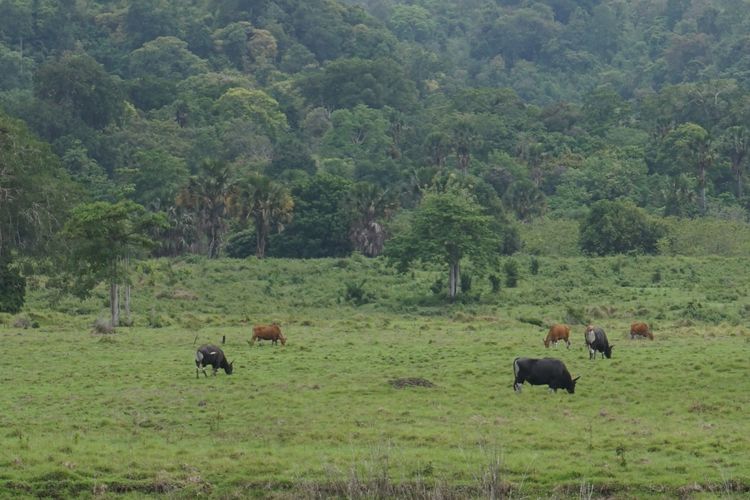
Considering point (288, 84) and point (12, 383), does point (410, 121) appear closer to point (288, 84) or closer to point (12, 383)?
point (288, 84)

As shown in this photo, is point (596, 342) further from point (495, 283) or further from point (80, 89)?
point (80, 89)

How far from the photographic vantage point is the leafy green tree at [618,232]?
87.9 m

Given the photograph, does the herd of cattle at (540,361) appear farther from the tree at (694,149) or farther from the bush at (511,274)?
the tree at (694,149)

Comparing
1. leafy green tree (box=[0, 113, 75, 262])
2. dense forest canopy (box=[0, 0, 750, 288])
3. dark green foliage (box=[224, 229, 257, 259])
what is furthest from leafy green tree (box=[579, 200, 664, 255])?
leafy green tree (box=[0, 113, 75, 262])

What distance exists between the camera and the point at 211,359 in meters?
35.8

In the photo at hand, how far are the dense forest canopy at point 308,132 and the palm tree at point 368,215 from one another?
0.12 metres

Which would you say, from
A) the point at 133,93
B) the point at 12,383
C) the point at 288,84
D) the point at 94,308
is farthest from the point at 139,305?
the point at 288,84

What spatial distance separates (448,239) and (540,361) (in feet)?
124

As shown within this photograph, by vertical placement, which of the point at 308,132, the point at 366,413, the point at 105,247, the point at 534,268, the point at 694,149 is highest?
the point at 308,132

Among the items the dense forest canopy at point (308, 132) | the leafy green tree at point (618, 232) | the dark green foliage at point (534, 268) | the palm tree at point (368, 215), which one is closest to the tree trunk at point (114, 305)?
the dense forest canopy at point (308, 132)

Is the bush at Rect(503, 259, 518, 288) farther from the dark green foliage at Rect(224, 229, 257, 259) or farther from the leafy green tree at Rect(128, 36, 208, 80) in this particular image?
the leafy green tree at Rect(128, 36, 208, 80)

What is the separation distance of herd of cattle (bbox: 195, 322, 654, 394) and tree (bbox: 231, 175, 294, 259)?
44.0 metres

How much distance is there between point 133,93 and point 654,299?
288 ft

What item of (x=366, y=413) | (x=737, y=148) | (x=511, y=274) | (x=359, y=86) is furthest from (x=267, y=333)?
(x=359, y=86)
